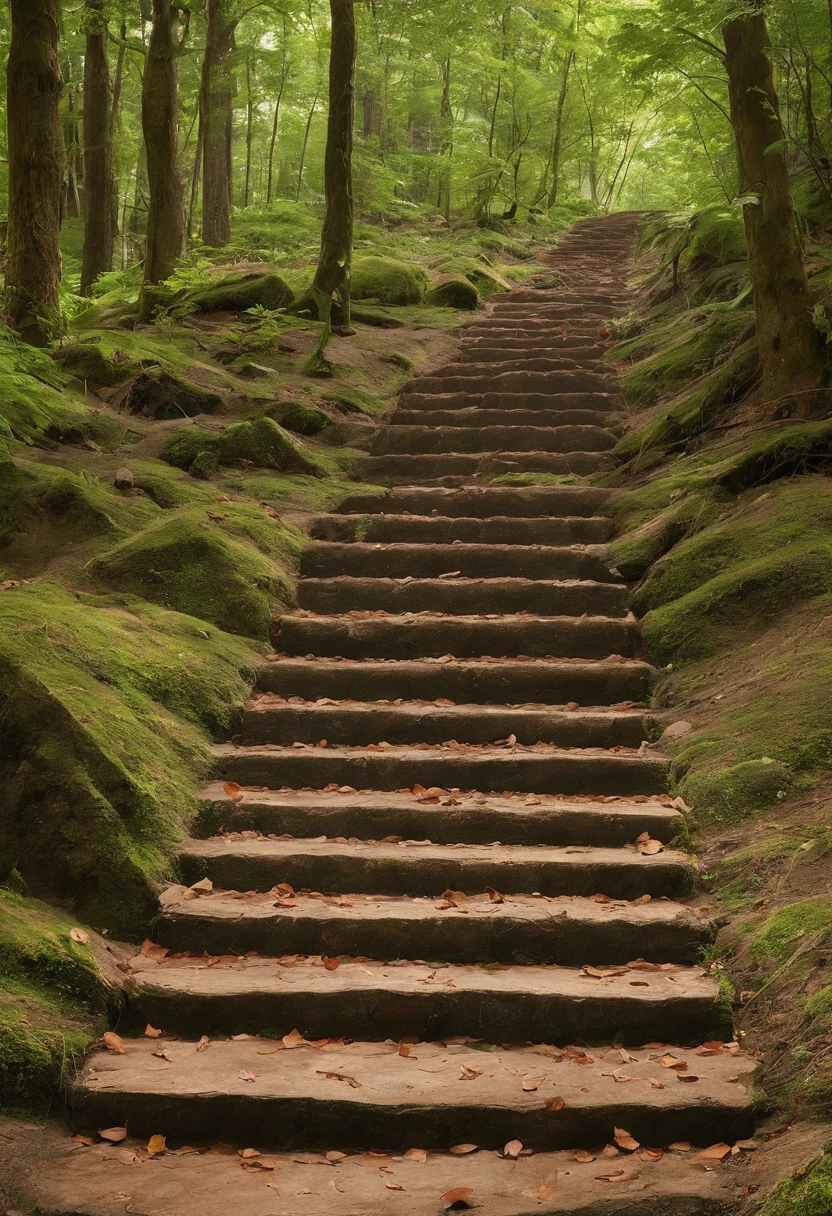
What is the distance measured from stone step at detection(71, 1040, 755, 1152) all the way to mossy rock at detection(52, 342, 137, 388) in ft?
22.0

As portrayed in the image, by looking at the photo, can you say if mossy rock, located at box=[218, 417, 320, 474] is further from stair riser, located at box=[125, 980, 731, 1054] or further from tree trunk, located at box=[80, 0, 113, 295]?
tree trunk, located at box=[80, 0, 113, 295]

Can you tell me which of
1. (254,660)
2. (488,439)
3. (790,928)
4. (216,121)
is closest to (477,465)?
(488,439)

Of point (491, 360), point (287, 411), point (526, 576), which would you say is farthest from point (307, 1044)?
point (491, 360)

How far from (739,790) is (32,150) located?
6.88 m

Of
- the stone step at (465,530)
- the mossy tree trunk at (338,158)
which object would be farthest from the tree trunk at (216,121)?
the stone step at (465,530)

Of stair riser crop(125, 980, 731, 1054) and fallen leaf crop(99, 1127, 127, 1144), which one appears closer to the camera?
fallen leaf crop(99, 1127, 127, 1144)

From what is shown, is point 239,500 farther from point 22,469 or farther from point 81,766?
point 81,766

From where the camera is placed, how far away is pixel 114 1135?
115 inches

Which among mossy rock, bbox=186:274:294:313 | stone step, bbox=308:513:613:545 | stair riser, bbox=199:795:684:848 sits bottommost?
stair riser, bbox=199:795:684:848

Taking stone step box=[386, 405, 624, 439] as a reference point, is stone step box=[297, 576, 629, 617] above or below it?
below

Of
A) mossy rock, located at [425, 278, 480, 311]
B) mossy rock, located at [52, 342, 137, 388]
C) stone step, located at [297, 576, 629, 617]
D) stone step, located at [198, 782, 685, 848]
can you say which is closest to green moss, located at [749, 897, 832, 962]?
stone step, located at [198, 782, 685, 848]

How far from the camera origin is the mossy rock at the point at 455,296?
13727 mm

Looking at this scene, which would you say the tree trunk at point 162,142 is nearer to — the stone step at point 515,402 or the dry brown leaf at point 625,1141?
the stone step at point 515,402

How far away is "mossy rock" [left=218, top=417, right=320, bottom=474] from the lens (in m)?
7.80
